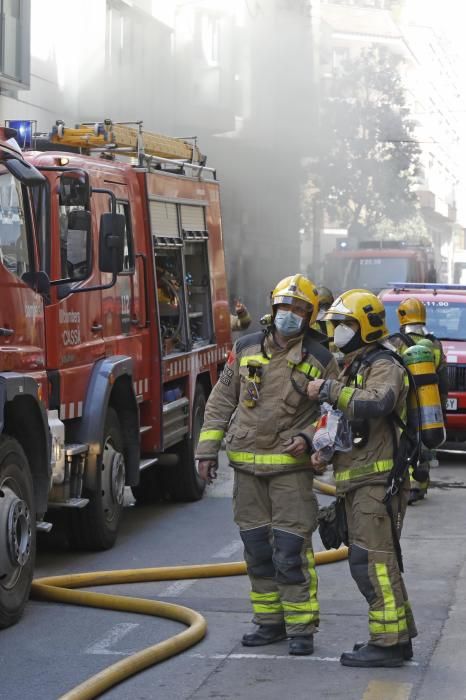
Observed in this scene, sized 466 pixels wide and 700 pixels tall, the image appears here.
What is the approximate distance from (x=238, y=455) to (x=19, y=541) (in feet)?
4.45

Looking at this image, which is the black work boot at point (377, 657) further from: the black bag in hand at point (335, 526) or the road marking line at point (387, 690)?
the black bag in hand at point (335, 526)

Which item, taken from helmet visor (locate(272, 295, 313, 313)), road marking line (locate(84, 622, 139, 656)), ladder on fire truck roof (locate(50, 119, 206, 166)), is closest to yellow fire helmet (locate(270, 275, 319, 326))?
helmet visor (locate(272, 295, 313, 313))

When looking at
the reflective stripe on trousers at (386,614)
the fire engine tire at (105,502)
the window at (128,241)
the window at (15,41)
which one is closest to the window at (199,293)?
the window at (128,241)

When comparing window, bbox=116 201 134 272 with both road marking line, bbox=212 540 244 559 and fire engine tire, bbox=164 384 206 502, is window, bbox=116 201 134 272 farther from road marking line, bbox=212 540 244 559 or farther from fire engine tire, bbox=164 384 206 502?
road marking line, bbox=212 540 244 559

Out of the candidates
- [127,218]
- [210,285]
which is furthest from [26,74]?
[127,218]

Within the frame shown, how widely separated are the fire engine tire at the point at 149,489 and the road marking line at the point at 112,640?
4.77m

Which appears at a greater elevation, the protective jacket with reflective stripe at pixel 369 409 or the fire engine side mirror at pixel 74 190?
the fire engine side mirror at pixel 74 190

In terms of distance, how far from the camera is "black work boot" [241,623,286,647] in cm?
651

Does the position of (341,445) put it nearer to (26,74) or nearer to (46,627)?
(46,627)

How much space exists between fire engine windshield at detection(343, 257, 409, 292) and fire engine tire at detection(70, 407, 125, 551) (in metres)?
21.3

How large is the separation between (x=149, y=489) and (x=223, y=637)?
16.9ft

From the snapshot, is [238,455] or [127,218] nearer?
[238,455]

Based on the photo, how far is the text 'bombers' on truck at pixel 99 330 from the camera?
732 cm

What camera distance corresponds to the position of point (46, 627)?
22.7 ft
